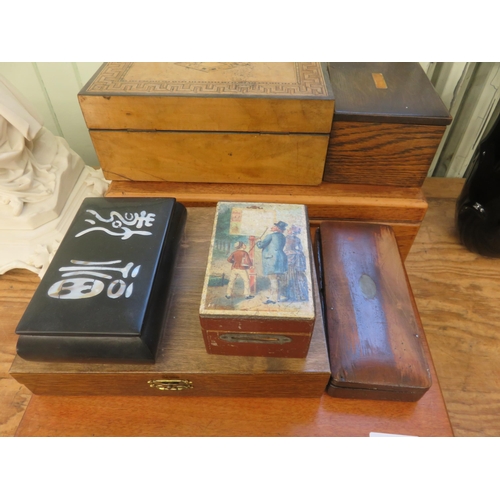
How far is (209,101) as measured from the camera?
2.40ft

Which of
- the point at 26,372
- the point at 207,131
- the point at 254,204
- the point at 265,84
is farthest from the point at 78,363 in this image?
the point at 265,84

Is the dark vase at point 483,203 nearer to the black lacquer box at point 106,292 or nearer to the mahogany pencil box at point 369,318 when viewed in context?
the mahogany pencil box at point 369,318

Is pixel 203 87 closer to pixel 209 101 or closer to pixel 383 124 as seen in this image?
pixel 209 101

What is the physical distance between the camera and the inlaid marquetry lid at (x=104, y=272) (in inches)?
22.0

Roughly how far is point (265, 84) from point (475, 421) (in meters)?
0.74

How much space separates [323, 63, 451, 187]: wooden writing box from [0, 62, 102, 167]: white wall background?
26.8 inches

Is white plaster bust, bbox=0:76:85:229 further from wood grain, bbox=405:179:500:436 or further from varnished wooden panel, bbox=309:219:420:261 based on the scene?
wood grain, bbox=405:179:500:436

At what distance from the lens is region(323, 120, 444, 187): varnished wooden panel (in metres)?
0.77

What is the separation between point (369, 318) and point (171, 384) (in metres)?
0.35

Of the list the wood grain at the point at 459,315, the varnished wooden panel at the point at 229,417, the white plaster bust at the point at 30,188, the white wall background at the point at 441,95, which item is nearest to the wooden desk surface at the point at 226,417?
the varnished wooden panel at the point at 229,417

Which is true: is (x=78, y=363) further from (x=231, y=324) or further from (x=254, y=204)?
(x=254, y=204)

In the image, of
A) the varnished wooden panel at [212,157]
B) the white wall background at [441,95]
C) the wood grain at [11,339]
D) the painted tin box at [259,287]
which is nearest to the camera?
the painted tin box at [259,287]

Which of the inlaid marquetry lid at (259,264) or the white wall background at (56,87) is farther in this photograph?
the white wall background at (56,87)

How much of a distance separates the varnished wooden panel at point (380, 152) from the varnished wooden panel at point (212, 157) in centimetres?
4
